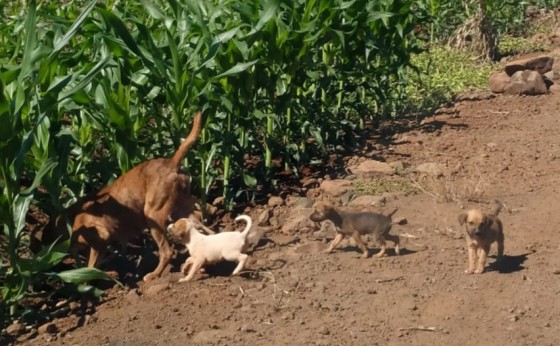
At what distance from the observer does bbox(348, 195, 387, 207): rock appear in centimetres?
883

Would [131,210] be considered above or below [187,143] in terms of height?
below

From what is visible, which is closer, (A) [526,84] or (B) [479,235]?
(B) [479,235]

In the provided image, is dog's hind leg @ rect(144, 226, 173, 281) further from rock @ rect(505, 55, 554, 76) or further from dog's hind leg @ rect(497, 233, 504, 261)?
rock @ rect(505, 55, 554, 76)

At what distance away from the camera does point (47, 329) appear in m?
7.02

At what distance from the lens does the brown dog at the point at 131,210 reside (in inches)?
299

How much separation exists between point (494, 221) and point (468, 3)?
8.18 meters

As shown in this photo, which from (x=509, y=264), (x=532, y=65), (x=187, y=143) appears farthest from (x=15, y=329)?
(x=532, y=65)

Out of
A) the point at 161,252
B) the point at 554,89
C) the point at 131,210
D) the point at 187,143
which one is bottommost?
the point at 554,89

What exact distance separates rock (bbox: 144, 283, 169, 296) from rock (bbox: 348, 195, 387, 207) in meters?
2.04

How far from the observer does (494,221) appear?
23.5 feet

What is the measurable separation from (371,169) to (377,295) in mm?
2779

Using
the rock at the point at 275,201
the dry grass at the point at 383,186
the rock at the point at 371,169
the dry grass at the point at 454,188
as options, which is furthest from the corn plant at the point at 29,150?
the rock at the point at 371,169

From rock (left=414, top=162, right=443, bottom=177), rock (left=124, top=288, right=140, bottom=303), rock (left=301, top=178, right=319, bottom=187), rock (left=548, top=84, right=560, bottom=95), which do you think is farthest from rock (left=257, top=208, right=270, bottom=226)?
rock (left=548, top=84, right=560, bottom=95)

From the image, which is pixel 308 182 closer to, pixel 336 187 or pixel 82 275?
pixel 336 187
